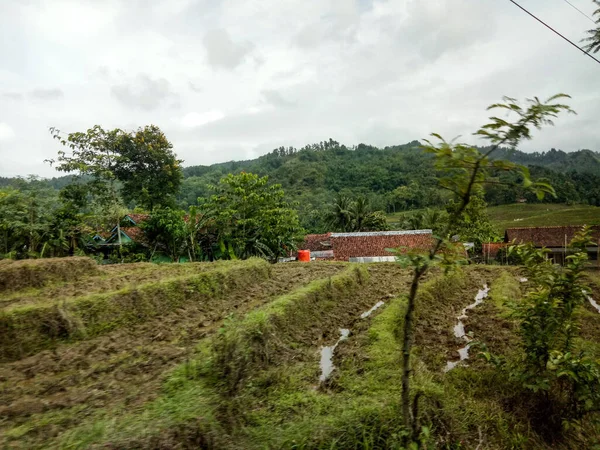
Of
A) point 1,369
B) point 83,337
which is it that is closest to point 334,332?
point 83,337

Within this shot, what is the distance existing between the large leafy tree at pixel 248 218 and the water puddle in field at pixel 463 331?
11.0m

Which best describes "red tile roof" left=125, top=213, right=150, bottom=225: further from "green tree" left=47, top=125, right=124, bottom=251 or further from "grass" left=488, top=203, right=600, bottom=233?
"grass" left=488, top=203, right=600, bottom=233

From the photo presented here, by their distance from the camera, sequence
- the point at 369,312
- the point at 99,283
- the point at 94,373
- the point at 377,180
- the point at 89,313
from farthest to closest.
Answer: the point at 377,180
the point at 369,312
the point at 99,283
the point at 89,313
the point at 94,373

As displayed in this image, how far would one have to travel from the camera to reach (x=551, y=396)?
16.0ft

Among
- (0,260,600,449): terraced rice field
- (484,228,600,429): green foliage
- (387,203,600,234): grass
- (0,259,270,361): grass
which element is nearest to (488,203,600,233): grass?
(387,203,600,234): grass

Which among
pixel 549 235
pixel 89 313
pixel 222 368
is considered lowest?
pixel 549 235

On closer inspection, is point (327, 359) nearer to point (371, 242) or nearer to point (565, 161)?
point (371, 242)

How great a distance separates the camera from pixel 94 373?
5633 millimetres

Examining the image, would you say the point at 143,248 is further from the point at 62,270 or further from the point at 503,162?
the point at 503,162

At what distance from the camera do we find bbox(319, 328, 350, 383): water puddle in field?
6.24 metres

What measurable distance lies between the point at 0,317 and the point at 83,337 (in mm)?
1339

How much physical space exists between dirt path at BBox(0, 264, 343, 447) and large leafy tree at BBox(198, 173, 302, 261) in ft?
37.6

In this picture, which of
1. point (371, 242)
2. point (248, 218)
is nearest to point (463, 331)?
point (248, 218)

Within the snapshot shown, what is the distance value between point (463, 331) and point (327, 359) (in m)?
3.58
